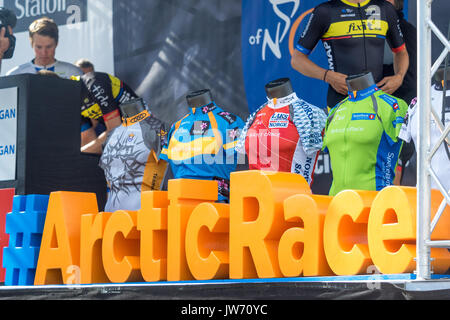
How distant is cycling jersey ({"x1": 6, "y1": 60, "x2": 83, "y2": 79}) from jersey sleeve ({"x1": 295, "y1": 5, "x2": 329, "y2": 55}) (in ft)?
7.93

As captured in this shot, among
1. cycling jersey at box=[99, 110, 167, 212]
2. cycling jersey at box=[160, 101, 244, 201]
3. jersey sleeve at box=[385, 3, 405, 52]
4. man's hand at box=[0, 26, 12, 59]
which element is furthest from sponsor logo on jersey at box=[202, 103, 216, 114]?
man's hand at box=[0, 26, 12, 59]

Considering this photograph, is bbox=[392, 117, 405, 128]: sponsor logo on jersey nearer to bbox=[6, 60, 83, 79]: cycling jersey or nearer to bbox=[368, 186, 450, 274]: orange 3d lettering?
bbox=[368, 186, 450, 274]: orange 3d lettering

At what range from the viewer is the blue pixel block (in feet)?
18.2

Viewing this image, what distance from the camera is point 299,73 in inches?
226

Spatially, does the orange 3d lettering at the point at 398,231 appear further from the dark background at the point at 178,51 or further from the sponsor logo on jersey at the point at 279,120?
the dark background at the point at 178,51

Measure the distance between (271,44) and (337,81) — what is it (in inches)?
36.8

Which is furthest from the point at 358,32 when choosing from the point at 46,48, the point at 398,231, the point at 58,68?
the point at 46,48

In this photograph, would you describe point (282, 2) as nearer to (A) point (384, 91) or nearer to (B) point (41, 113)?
(A) point (384, 91)

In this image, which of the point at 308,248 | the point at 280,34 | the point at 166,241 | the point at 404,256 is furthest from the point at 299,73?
the point at 404,256

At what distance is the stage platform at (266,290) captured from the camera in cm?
340

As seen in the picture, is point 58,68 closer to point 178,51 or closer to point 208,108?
point 178,51

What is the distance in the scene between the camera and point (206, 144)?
17.2 ft

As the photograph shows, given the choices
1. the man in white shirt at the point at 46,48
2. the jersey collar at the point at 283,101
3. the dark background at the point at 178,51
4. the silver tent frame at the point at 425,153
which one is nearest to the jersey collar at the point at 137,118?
the dark background at the point at 178,51
